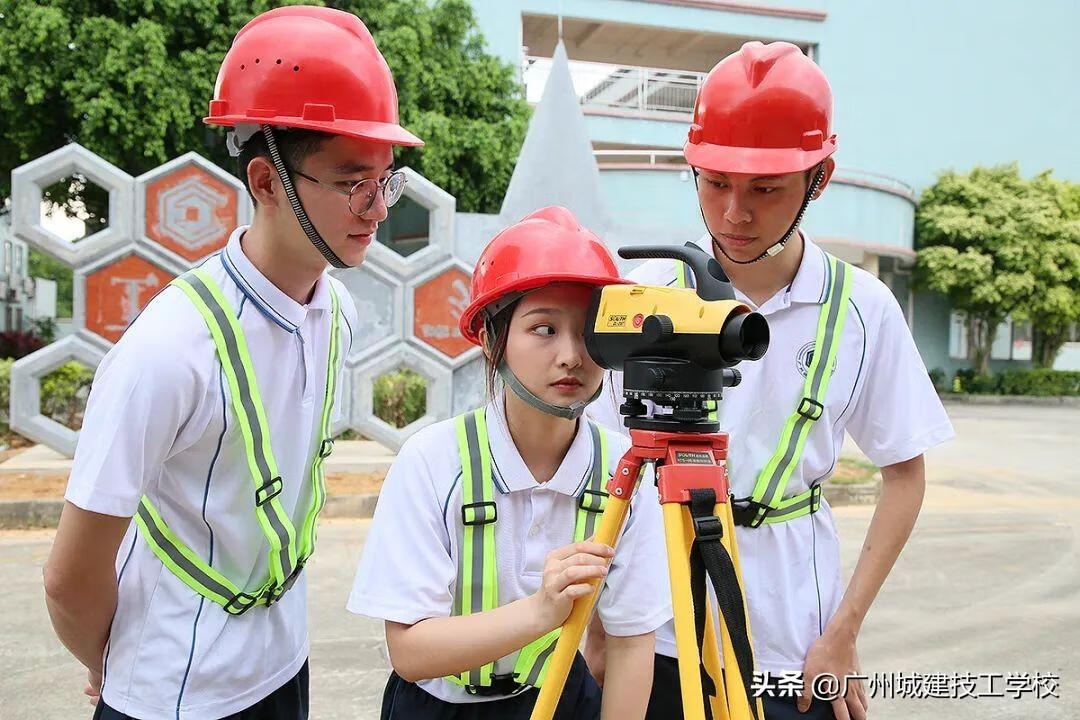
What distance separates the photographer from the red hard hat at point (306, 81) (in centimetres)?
175

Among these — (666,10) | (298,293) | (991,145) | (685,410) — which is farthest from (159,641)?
(991,145)

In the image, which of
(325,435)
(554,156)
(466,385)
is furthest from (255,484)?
(554,156)

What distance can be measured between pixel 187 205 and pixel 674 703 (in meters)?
6.82

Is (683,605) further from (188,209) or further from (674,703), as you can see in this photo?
(188,209)

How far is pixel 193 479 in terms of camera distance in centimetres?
162

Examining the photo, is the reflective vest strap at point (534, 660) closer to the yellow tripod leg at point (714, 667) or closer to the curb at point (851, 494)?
the yellow tripod leg at point (714, 667)

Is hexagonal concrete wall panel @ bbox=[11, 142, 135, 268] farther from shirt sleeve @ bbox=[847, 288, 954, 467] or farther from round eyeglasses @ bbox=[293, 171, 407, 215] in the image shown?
shirt sleeve @ bbox=[847, 288, 954, 467]

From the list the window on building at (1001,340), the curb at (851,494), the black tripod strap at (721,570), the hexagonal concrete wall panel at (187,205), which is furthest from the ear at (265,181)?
the window on building at (1001,340)

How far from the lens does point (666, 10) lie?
837 inches

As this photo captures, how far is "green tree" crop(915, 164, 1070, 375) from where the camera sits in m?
22.0

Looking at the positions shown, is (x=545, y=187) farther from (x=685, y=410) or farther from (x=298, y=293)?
(x=685, y=410)

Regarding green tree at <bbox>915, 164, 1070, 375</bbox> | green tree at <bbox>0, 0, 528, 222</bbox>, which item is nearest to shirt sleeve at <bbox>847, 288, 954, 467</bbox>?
green tree at <bbox>0, 0, 528, 222</bbox>

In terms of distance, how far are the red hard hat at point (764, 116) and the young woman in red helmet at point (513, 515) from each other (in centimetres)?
39

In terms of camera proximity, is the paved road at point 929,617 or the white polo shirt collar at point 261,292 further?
the paved road at point 929,617
